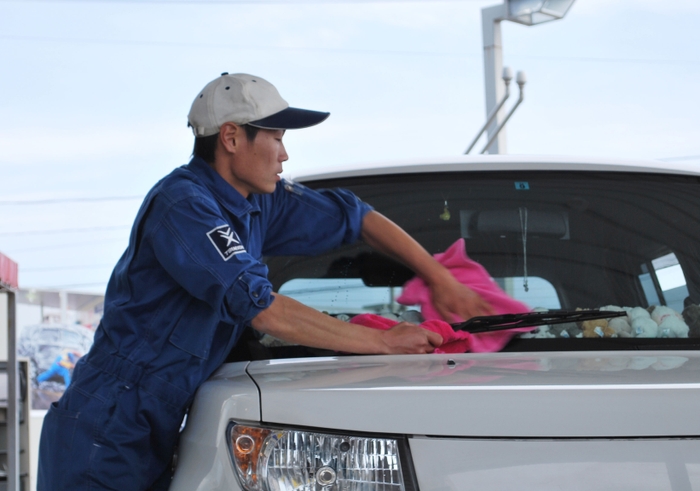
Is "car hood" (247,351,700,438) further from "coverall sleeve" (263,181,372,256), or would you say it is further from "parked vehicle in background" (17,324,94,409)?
"parked vehicle in background" (17,324,94,409)

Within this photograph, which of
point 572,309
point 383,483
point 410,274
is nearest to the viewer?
point 383,483

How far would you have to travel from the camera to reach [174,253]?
2025 millimetres

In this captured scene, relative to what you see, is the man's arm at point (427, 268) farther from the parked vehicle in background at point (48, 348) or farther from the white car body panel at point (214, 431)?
the parked vehicle in background at point (48, 348)

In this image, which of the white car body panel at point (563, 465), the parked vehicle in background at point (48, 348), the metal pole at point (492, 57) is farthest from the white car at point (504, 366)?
the parked vehicle in background at point (48, 348)

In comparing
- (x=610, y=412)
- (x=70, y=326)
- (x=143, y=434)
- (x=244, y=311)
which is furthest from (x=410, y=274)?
(x=70, y=326)

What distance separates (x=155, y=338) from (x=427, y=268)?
2.66 ft

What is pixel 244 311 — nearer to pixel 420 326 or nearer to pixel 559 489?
pixel 420 326

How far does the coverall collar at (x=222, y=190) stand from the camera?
7.50ft

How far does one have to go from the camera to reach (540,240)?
245 cm

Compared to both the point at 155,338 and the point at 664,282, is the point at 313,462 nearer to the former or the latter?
the point at 155,338

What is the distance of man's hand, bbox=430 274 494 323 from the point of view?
235 centimetres

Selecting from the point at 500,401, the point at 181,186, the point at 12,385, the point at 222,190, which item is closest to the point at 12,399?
the point at 12,385

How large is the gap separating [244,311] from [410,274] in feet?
2.16

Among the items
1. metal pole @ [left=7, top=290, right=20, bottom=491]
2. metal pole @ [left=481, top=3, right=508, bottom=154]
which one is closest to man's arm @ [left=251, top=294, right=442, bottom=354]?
metal pole @ [left=7, top=290, right=20, bottom=491]
